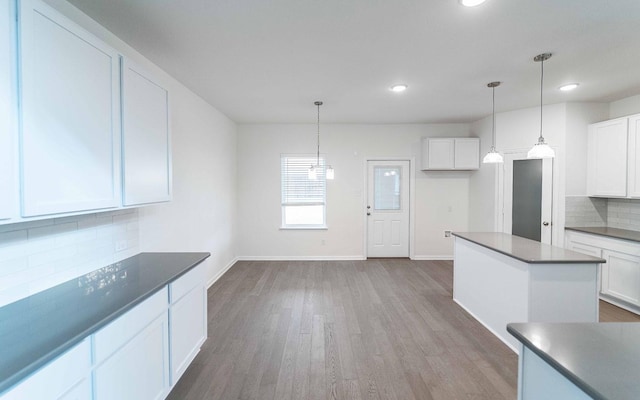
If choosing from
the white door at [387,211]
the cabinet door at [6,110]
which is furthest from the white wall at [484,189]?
the cabinet door at [6,110]

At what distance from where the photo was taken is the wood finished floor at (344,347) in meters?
2.16

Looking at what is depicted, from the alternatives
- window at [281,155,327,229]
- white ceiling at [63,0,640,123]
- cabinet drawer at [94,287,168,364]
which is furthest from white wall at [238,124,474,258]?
cabinet drawer at [94,287,168,364]

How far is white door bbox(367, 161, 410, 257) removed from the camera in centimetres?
581

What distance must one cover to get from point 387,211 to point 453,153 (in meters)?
1.66

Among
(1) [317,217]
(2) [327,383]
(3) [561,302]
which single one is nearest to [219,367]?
(2) [327,383]

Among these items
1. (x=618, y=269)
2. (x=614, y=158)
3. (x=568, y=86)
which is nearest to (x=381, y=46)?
(x=568, y=86)

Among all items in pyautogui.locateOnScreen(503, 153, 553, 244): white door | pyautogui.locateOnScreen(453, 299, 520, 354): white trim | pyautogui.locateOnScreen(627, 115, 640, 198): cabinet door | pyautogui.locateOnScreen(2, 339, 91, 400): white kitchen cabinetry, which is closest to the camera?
pyautogui.locateOnScreen(2, 339, 91, 400): white kitchen cabinetry

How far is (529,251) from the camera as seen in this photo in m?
2.69

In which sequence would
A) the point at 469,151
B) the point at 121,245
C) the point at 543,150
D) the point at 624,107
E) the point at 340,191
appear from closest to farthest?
the point at 121,245 → the point at 543,150 → the point at 624,107 → the point at 469,151 → the point at 340,191

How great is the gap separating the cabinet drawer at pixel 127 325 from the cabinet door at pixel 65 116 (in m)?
0.64

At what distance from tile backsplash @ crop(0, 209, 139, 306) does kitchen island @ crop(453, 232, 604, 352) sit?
11.1 ft

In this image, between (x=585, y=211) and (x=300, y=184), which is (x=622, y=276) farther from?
(x=300, y=184)

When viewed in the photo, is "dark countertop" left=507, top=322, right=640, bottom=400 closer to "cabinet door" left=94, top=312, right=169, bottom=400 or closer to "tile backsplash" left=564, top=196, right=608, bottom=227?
"cabinet door" left=94, top=312, right=169, bottom=400

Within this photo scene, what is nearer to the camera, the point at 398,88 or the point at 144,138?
the point at 144,138
